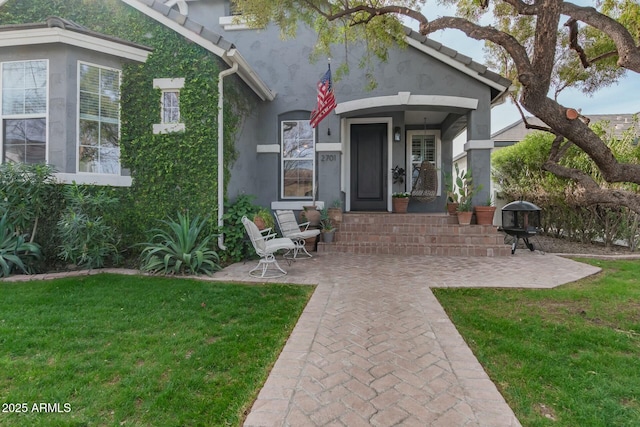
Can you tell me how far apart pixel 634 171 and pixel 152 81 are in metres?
7.49

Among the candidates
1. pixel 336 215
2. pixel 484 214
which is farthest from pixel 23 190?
pixel 484 214

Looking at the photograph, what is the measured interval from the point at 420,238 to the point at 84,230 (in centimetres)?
651

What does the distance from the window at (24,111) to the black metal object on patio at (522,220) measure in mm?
9672

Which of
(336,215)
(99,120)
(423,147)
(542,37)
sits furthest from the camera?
(423,147)

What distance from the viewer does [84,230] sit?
5.33 meters

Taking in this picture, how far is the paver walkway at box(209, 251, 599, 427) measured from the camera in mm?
2078

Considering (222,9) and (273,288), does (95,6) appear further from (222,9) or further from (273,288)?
(273,288)

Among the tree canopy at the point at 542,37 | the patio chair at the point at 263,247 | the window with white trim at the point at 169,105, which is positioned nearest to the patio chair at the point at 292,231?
the patio chair at the point at 263,247

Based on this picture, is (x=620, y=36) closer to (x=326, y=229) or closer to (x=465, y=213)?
(x=465, y=213)

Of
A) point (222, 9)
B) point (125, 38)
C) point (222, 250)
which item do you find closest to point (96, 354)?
point (222, 250)

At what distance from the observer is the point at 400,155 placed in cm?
1052

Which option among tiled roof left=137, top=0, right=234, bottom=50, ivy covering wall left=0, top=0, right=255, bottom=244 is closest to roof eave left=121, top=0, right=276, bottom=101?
tiled roof left=137, top=0, right=234, bottom=50

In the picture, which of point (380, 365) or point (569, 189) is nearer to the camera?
point (380, 365)

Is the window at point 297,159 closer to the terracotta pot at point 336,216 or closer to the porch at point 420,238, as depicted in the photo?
the terracotta pot at point 336,216
